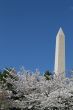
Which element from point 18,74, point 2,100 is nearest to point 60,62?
point 18,74

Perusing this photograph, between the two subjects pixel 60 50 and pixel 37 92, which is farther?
pixel 60 50

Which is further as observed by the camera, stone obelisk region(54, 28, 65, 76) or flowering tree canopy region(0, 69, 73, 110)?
stone obelisk region(54, 28, 65, 76)

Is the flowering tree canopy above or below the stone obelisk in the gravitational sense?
below

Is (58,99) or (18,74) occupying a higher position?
(18,74)

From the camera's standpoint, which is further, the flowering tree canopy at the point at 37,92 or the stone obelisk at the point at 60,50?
the stone obelisk at the point at 60,50

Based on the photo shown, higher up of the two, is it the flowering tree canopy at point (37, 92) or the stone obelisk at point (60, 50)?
the stone obelisk at point (60, 50)

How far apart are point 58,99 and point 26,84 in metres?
2.19

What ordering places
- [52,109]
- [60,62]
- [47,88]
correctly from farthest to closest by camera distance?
1. [60,62]
2. [47,88]
3. [52,109]

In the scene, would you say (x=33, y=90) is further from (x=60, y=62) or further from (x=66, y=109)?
(x=60, y=62)

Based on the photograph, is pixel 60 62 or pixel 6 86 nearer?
pixel 6 86

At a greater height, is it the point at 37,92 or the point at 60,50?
the point at 60,50

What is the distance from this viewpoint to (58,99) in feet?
61.5

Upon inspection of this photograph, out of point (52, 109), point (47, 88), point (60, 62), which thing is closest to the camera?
point (52, 109)

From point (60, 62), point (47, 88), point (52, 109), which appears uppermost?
point (60, 62)
